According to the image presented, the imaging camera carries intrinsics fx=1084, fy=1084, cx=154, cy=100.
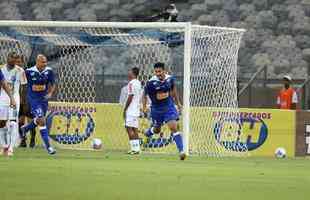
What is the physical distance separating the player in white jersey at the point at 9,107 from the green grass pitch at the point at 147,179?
42.6 inches

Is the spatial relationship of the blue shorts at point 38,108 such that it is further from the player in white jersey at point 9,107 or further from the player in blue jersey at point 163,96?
the player in blue jersey at point 163,96

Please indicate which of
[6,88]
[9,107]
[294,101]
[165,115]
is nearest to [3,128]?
[9,107]

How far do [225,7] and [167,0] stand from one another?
8.54 feet

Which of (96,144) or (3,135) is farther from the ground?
(3,135)

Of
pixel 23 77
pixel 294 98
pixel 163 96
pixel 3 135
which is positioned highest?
pixel 23 77

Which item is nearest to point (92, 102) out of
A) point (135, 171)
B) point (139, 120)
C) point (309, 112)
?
point (139, 120)

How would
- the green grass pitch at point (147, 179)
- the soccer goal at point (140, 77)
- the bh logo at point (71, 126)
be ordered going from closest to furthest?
the green grass pitch at point (147, 179) < the soccer goal at point (140, 77) < the bh logo at point (71, 126)

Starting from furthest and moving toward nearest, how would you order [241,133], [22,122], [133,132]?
1. [22,122]
2. [241,133]
3. [133,132]

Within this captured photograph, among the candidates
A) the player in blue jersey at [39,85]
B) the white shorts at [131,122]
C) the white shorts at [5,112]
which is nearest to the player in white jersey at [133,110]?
the white shorts at [131,122]

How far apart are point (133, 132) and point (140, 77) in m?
3.95

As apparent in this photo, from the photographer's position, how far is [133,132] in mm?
23594

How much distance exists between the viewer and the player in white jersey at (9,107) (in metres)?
20.8

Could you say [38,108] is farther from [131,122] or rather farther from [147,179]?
[147,179]

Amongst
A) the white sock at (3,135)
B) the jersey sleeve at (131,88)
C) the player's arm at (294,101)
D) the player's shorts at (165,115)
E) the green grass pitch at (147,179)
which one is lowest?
the green grass pitch at (147,179)
